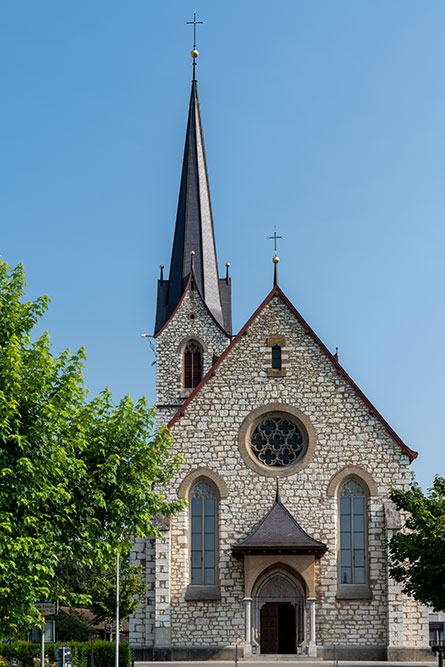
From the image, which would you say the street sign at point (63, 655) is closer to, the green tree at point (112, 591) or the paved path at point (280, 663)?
the paved path at point (280, 663)

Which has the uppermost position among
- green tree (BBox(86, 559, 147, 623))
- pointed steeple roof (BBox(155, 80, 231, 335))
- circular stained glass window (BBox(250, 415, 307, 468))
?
pointed steeple roof (BBox(155, 80, 231, 335))

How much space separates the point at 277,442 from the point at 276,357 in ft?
9.68

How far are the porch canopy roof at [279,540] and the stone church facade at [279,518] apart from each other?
5cm

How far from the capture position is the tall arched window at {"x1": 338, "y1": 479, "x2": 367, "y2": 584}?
33406mm

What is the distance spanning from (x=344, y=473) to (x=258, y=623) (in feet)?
18.6

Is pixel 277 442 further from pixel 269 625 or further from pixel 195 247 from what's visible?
pixel 195 247

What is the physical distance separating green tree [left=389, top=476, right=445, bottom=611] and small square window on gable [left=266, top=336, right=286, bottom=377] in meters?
6.21

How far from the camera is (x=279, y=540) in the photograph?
105ft

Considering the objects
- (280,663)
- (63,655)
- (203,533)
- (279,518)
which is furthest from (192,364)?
(63,655)

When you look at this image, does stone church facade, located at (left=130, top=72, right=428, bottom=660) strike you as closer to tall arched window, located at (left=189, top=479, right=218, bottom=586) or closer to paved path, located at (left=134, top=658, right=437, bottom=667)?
tall arched window, located at (left=189, top=479, right=218, bottom=586)

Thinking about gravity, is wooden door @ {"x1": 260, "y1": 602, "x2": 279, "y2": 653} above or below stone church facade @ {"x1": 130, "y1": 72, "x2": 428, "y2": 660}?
below

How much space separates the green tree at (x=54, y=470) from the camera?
20.0 m

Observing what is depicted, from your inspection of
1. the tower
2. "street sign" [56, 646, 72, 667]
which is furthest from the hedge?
the tower

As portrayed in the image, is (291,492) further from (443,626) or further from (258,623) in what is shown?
(443,626)
